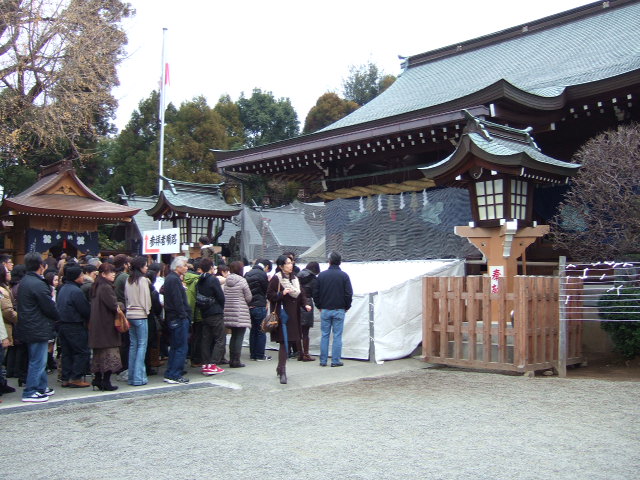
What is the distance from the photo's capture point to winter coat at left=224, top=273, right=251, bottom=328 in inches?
377

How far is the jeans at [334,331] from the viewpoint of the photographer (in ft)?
30.9

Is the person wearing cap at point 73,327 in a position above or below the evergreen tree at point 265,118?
below

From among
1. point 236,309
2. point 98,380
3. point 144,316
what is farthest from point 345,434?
point 236,309

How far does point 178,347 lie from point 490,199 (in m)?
5.43

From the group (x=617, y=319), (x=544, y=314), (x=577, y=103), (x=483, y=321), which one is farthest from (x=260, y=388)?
(x=577, y=103)

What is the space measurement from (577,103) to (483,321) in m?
4.93

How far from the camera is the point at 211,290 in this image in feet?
29.4

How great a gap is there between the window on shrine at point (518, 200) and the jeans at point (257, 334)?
4.54 m

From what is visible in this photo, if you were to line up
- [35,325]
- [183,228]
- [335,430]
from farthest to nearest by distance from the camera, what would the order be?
[183,228]
[35,325]
[335,430]

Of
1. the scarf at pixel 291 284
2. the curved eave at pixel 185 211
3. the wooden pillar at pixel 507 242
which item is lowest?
the scarf at pixel 291 284

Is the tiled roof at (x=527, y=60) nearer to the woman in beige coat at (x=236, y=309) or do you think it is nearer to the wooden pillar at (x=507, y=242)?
the wooden pillar at (x=507, y=242)

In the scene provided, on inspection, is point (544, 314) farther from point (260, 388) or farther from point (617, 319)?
point (260, 388)

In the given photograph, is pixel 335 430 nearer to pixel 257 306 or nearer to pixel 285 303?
pixel 285 303

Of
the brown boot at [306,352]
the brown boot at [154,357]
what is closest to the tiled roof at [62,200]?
the brown boot at [154,357]
